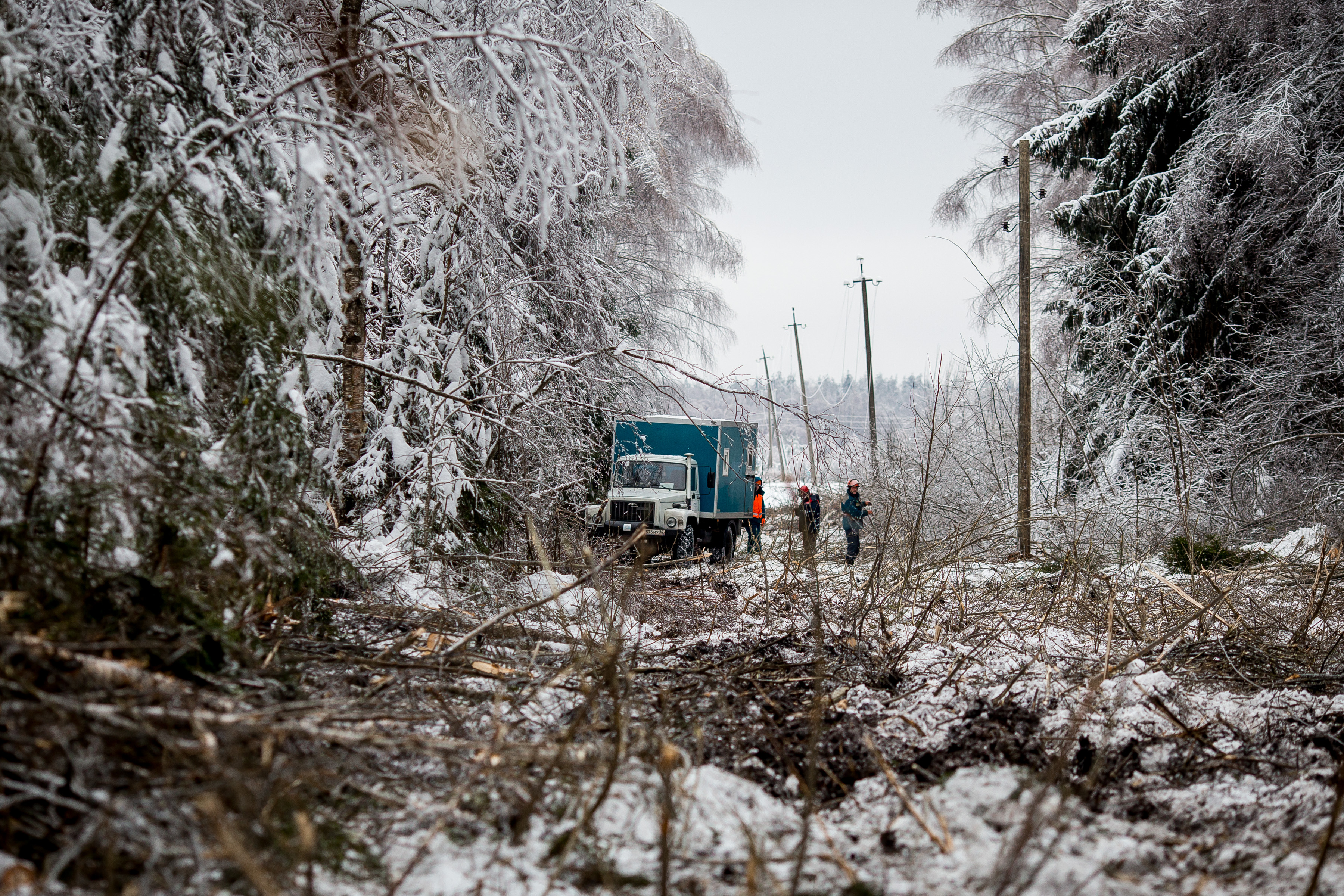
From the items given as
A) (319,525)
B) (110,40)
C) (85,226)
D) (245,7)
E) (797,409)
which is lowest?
(319,525)

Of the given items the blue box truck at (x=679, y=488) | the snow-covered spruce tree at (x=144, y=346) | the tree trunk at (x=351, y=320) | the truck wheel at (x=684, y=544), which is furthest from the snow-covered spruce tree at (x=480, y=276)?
the truck wheel at (x=684, y=544)

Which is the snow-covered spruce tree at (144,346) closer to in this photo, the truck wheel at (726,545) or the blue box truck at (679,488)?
the blue box truck at (679,488)

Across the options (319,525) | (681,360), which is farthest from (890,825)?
(681,360)

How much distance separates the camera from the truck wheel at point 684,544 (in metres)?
14.0

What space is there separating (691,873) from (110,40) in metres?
4.04

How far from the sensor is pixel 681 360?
6336 mm

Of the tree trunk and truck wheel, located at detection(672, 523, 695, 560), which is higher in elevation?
the tree trunk

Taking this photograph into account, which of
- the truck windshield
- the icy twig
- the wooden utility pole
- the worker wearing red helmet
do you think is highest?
the wooden utility pole

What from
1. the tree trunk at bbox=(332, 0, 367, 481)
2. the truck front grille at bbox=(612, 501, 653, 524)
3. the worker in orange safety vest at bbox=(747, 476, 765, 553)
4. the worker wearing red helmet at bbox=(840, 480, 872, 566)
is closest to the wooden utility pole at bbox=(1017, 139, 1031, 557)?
the worker wearing red helmet at bbox=(840, 480, 872, 566)

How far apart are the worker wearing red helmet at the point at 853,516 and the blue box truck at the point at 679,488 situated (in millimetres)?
1717

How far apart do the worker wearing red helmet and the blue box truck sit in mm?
1717

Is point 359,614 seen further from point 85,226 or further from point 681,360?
point 681,360

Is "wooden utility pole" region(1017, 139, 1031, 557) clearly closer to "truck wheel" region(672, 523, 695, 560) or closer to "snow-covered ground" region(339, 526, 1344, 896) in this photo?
"truck wheel" region(672, 523, 695, 560)

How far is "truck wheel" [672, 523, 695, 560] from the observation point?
1396cm
